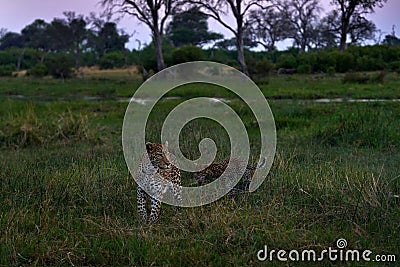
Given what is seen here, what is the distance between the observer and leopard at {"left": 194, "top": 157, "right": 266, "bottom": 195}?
256 inches

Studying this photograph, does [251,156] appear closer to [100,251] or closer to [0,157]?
[100,251]

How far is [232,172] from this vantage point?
662cm

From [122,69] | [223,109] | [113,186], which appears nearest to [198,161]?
[113,186]

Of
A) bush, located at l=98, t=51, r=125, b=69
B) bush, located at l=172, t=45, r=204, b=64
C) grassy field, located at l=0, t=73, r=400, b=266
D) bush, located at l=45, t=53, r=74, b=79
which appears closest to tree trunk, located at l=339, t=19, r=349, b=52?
bush, located at l=172, t=45, r=204, b=64

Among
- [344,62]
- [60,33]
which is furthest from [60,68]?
[344,62]

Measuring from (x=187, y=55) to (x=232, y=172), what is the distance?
90.2 feet

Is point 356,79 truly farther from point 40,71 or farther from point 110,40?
point 110,40

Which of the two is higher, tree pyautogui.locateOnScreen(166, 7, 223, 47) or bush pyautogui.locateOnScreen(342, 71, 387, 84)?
tree pyautogui.locateOnScreen(166, 7, 223, 47)

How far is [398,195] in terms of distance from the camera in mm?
5566

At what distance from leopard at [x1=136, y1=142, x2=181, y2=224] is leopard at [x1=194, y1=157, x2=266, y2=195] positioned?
1270mm

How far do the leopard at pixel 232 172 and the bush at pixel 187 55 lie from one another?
26.7 meters

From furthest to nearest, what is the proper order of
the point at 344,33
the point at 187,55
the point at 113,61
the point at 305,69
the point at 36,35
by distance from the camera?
1. the point at 36,35
2. the point at 113,61
3. the point at 344,33
4. the point at 187,55
5. the point at 305,69

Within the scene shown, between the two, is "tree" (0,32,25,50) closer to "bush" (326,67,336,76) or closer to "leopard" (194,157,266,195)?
"bush" (326,67,336,76)

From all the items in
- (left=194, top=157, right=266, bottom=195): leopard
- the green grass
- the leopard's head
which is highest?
the leopard's head
